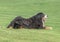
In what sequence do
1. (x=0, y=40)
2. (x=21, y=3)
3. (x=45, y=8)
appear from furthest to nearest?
(x=21, y=3) < (x=45, y=8) < (x=0, y=40)

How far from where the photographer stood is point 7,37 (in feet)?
39.7

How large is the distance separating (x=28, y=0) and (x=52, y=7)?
5744 millimetres

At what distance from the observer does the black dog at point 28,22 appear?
50.3 feet

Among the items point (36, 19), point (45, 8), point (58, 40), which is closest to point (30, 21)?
point (36, 19)

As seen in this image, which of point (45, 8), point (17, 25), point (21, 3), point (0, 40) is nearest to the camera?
point (0, 40)

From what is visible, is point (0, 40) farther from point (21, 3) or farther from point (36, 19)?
point (21, 3)

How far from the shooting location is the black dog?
1534 centimetres

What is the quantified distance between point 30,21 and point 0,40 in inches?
166

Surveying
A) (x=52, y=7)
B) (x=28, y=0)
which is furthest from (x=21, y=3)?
(x=52, y=7)

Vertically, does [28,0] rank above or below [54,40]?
above

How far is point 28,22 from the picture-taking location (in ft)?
50.8

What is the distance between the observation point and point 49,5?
1410 inches

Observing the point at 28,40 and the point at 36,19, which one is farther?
the point at 36,19

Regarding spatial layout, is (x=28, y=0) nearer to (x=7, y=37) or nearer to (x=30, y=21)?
(x=30, y=21)
